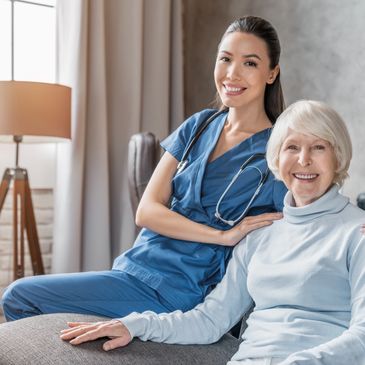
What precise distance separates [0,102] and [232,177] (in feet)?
5.20

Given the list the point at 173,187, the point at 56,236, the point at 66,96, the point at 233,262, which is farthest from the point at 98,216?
the point at 233,262

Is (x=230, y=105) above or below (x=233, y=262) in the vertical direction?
above

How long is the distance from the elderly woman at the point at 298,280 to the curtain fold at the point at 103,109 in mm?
2049

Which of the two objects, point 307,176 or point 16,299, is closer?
point 307,176

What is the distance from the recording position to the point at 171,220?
193 cm

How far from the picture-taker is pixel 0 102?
312 centimetres

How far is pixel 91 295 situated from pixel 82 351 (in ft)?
1.18

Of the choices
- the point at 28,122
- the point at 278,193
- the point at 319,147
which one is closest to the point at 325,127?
the point at 319,147

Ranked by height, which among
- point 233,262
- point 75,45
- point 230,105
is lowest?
point 233,262

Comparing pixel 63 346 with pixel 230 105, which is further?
pixel 230 105

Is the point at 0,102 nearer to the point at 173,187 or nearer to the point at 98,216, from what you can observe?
the point at 98,216

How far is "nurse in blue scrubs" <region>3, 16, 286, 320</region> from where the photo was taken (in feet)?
6.22

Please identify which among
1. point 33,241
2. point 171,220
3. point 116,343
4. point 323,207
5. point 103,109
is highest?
point 103,109

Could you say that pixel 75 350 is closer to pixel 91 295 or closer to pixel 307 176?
pixel 91 295
